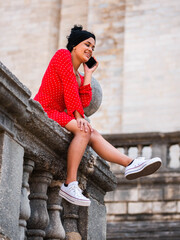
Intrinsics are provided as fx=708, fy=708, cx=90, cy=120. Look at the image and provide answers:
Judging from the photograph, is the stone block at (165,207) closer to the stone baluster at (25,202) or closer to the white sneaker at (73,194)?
the white sneaker at (73,194)

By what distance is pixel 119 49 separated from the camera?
57.3 ft

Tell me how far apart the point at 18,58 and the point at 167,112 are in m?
4.84

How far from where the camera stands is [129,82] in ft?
53.3

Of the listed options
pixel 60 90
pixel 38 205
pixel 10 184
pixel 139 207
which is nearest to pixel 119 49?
pixel 139 207

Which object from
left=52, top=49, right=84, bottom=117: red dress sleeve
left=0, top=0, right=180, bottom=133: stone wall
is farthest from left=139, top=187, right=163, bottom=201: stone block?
left=52, top=49, right=84, bottom=117: red dress sleeve

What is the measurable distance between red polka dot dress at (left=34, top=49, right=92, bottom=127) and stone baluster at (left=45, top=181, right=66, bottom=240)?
1.64 feet

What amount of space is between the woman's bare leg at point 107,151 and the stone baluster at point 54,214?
1.23ft

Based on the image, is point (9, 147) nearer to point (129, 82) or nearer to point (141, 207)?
point (141, 207)

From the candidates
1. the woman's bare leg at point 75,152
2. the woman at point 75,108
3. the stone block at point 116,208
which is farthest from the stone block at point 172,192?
the woman's bare leg at point 75,152

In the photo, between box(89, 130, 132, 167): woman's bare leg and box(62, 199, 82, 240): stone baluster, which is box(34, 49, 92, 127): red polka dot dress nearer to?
box(89, 130, 132, 167): woman's bare leg

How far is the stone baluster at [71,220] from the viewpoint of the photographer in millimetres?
4430


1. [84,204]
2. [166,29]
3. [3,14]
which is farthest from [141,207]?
[3,14]

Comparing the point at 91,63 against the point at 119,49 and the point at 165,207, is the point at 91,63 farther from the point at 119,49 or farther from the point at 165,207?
Result: the point at 119,49

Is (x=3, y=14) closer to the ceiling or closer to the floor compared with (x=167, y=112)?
closer to the ceiling
